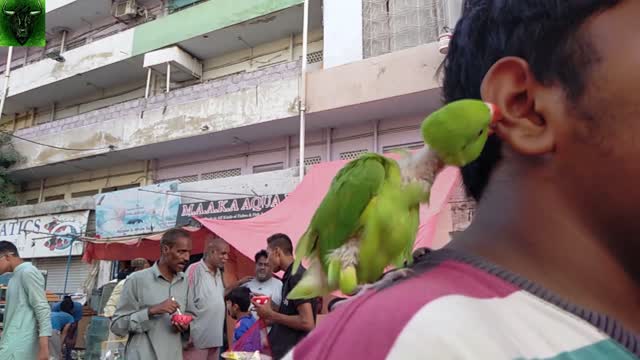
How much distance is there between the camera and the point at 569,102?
2.22 feet

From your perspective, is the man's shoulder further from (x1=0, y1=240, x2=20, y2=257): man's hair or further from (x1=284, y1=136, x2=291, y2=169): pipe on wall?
(x1=284, y1=136, x2=291, y2=169): pipe on wall

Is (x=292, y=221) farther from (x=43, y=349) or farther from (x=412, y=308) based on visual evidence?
(x=412, y=308)

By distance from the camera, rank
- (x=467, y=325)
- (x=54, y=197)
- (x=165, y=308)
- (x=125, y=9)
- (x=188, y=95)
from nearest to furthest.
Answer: (x=467, y=325) < (x=165, y=308) < (x=188, y=95) < (x=125, y=9) < (x=54, y=197)

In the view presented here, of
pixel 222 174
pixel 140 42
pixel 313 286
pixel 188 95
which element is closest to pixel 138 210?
pixel 222 174

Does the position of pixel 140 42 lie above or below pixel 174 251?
above

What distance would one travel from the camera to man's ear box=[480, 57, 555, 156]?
2.29ft

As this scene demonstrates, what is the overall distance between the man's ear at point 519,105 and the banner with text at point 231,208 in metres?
7.39

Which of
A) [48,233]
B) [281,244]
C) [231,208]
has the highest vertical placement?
[231,208]

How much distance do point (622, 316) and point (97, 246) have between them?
909 centimetres

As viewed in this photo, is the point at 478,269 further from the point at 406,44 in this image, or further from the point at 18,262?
the point at 406,44

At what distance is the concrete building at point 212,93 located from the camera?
8617 mm

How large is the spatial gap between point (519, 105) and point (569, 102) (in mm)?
68

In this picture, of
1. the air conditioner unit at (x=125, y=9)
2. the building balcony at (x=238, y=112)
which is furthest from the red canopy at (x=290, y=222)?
the air conditioner unit at (x=125, y=9)

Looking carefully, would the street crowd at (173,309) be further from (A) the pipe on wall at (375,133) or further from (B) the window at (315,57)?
(B) the window at (315,57)
